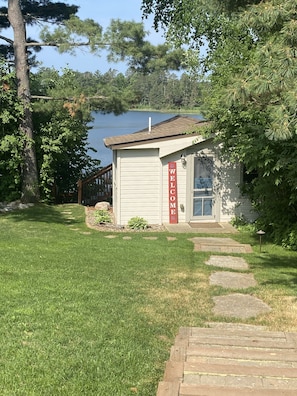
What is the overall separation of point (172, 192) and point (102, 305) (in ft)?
24.3

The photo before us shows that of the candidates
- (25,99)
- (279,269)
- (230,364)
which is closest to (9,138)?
(25,99)

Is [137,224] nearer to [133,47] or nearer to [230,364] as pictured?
[133,47]

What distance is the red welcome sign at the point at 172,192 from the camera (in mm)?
12992

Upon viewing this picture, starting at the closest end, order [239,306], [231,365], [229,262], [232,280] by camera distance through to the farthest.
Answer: [231,365] < [239,306] < [232,280] < [229,262]

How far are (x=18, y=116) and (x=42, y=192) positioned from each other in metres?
2.81

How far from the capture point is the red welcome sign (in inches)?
512

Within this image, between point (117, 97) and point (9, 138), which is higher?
point (117, 97)

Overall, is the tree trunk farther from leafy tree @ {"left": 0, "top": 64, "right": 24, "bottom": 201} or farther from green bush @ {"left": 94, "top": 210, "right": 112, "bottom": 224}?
green bush @ {"left": 94, "top": 210, "right": 112, "bottom": 224}

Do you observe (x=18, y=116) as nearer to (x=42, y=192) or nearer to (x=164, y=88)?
(x=42, y=192)

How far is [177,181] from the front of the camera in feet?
43.0

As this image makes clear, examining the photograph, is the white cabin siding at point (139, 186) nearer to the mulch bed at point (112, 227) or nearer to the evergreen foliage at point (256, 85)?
the mulch bed at point (112, 227)

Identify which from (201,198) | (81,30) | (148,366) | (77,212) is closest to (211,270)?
(148,366)

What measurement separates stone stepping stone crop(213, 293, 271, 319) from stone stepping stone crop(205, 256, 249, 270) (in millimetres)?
1844

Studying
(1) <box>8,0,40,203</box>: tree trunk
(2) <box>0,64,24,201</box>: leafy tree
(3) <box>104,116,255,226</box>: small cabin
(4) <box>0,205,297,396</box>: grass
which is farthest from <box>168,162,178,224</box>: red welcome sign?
(2) <box>0,64,24,201</box>: leafy tree
